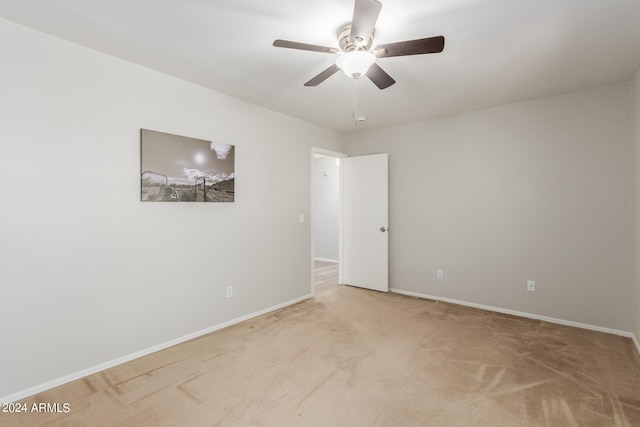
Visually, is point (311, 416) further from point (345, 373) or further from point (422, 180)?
point (422, 180)

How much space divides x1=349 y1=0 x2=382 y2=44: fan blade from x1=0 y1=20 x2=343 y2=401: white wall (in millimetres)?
1935

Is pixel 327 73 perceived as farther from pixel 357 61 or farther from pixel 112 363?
pixel 112 363

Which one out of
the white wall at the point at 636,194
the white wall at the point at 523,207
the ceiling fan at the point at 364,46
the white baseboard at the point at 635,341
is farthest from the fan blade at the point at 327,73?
the white baseboard at the point at 635,341

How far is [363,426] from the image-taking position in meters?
1.80

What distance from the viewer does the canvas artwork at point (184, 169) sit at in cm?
271

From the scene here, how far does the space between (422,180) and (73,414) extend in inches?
166

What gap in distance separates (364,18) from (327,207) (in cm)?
590

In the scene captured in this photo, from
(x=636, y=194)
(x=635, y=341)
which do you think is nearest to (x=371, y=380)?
(x=635, y=341)

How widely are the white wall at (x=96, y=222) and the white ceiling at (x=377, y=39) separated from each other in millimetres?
257

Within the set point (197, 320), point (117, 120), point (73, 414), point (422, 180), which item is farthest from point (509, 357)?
point (117, 120)

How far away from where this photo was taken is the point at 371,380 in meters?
2.28

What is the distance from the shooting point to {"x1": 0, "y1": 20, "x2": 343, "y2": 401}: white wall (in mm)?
2094

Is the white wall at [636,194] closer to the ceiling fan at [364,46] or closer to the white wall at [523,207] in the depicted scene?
the white wall at [523,207]

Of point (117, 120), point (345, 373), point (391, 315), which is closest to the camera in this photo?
point (345, 373)
